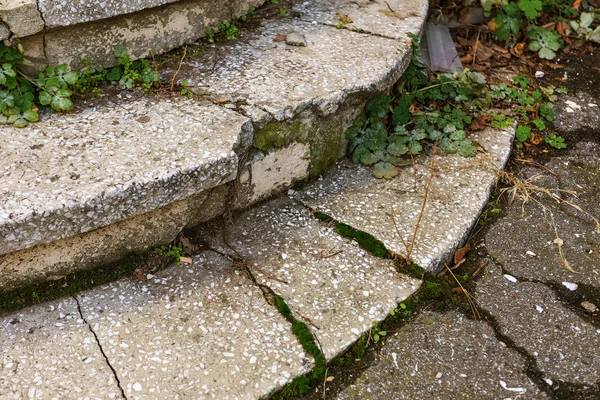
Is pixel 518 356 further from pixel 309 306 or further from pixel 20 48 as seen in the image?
pixel 20 48

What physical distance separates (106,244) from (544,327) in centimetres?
141

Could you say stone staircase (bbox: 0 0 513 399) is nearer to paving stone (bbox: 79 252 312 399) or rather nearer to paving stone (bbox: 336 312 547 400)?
paving stone (bbox: 79 252 312 399)

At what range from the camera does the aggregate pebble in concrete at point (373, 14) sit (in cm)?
272

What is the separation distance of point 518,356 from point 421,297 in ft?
1.11

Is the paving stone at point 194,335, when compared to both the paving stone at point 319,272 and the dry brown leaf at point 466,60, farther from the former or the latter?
the dry brown leaf at point 466,60

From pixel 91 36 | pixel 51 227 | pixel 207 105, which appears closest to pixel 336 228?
pixel 207 105

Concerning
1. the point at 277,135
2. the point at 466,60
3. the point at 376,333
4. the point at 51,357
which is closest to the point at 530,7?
the point at 466,60

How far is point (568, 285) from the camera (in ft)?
6.77

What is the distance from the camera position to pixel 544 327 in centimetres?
190

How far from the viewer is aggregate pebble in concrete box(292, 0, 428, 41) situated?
272 centimetres

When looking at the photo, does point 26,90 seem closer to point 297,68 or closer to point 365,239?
point 297,68

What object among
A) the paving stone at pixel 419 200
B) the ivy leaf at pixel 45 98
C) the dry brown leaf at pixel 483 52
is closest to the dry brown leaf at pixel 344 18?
the paving stone at pixel 419 200

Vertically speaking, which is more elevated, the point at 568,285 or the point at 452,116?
the point at 452,116

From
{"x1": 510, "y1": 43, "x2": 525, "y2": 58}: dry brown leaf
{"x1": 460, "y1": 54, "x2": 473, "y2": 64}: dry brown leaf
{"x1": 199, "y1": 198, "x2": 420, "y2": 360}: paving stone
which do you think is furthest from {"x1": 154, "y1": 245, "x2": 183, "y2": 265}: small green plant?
{"x1": 510, "y1": 43, "x2": 525, "y2": 58}: dry brown leaf
